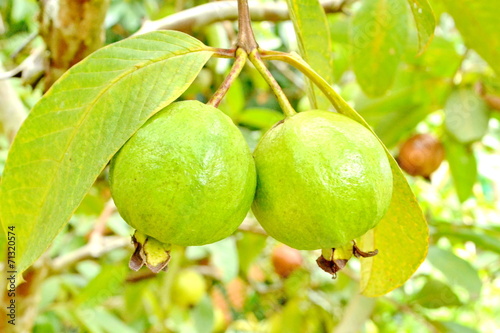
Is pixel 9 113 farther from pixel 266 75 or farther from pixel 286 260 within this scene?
pixel 286 260

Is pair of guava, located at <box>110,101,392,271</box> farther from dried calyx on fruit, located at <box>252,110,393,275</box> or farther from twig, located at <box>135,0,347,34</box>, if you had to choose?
twig, located at <box>135,0,347,34</box>

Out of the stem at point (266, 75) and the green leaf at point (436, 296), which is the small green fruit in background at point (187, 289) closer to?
the green leaf at point (436, 296)

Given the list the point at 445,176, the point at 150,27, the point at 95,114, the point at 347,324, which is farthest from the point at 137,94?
the point at 445,176

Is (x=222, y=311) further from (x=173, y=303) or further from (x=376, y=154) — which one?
(x=376, y=154)

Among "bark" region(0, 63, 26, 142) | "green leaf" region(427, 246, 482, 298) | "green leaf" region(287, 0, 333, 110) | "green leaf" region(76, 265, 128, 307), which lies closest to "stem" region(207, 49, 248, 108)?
"green leaf" region(287, 0, 333, 110)

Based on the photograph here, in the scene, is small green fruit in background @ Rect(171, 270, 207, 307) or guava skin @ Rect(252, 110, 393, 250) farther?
small green fruit in background @ Rect(171, 270, 207, 307)

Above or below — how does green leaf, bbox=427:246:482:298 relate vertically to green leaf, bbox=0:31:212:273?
below
